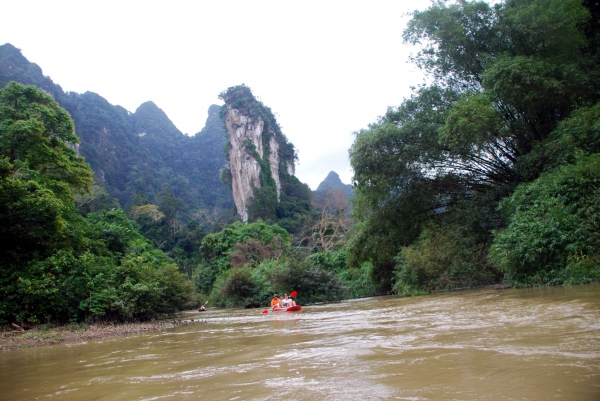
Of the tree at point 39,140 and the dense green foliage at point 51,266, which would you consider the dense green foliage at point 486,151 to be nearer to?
the dense green foliage at point 51,266

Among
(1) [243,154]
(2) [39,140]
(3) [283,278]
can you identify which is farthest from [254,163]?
(2) [39,140]

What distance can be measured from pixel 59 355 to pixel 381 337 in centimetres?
468

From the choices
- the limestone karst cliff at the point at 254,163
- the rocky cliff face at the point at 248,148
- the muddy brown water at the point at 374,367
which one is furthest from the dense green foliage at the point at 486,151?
the rocky cliff face at the point at 248,148

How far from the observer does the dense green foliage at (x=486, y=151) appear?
10.4 m

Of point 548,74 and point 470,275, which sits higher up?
point 548,74

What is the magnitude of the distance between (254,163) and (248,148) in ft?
7.67

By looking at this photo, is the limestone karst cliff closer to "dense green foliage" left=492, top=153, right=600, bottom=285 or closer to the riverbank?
the riverbank

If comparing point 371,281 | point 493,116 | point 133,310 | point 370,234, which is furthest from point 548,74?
point 133,310

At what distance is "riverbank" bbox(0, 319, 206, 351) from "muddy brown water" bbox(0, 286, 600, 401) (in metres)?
2.55

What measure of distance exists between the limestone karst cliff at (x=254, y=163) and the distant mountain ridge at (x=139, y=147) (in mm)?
16901

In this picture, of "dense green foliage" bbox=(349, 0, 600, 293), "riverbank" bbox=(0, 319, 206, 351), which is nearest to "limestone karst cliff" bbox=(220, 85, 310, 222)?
"dense green foliage" bbox=(349, 0, 600, 293)

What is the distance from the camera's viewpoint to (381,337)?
15.6ft

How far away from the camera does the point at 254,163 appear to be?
5900cm

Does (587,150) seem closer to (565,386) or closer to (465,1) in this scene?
(465,1)
